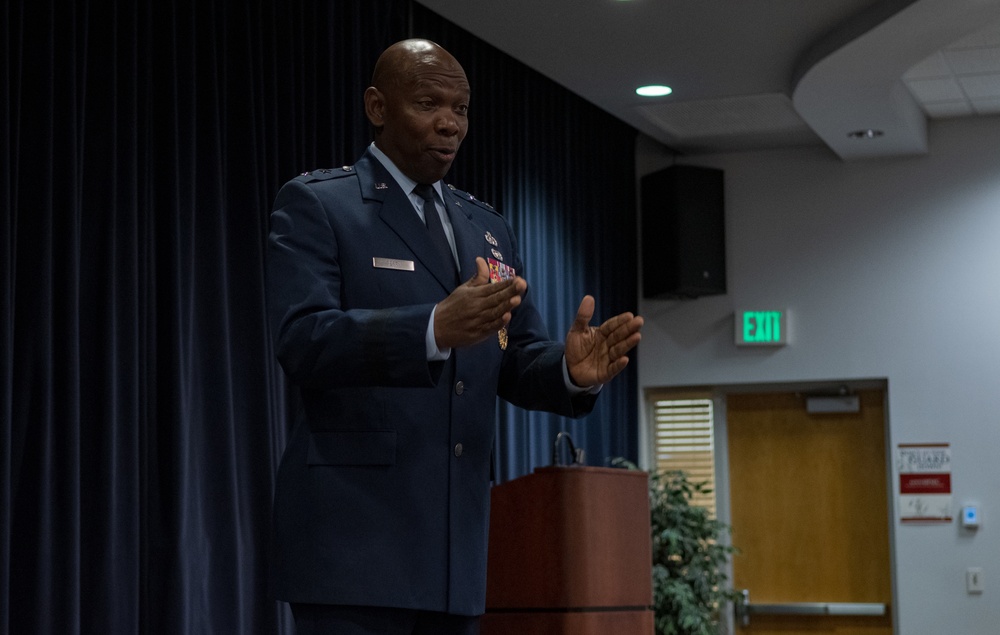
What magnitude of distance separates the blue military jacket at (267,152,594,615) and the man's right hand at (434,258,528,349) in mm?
31

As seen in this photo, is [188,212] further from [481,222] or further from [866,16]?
[866,16]

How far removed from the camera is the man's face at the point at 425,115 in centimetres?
164


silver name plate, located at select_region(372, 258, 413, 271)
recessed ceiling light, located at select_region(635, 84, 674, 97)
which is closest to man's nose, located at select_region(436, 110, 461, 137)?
silver name plate, located at select_region(372, 258, 413, 271)

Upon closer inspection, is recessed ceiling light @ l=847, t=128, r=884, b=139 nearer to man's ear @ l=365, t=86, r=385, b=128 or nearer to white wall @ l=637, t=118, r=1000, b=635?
white wall @ l=637, t=118, r=1000, b=635

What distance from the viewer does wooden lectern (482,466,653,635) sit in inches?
171

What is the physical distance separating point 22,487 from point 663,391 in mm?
5393

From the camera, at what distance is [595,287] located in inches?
291

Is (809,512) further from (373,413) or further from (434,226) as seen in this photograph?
(373,413)

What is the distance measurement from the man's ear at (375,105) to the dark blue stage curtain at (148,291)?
2006mm

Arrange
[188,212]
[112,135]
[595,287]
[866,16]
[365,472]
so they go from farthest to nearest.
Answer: [595,287]
[866,16]
[188,212]
[112,135]
[365,472]

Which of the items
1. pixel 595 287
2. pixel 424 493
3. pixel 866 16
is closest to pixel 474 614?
pixel 424 493

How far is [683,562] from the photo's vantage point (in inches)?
278

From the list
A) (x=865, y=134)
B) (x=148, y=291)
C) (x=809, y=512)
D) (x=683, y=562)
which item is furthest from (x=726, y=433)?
(x=148, y=291)

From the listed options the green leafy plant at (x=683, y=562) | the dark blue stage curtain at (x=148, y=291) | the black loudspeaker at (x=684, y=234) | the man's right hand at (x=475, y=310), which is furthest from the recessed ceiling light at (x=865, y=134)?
the man's right hand at (x=475, y=310)
